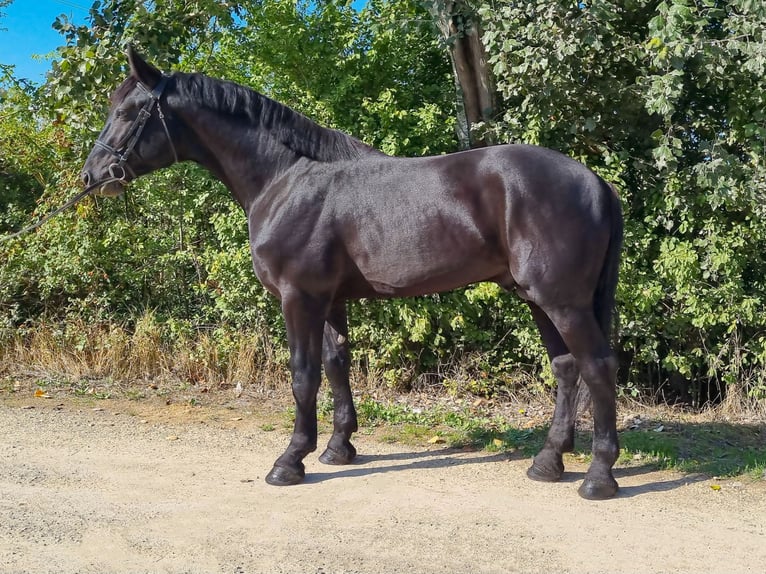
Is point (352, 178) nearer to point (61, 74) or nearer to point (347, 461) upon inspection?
point (347, 461)

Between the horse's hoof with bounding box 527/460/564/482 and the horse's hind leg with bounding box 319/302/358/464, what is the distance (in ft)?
4.02

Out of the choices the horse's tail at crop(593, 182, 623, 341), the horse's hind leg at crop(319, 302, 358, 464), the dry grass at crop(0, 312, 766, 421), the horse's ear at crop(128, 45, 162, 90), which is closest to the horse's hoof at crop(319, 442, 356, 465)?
the horse's hind leg at crop(319, 302, 358, 464)

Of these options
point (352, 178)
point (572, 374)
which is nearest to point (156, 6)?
point (352, 178)

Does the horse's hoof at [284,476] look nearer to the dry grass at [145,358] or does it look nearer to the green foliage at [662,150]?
the dry grass at [145,358]

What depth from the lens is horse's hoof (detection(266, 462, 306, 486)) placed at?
4.39 metres

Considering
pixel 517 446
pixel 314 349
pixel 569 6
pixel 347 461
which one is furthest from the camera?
pixel 569 6

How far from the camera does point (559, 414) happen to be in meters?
4.66

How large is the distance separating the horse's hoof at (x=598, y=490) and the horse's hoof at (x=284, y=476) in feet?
5.59

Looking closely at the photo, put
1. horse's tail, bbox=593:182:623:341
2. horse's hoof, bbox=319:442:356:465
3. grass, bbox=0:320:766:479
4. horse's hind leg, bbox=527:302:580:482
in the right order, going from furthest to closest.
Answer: grass, bbox=0:320:766:479
horse's hoof, bbox=319:442:356:465
horse's hind leg, bbox=527:302:580:482
horse's tail, bbox=593:182:623:341

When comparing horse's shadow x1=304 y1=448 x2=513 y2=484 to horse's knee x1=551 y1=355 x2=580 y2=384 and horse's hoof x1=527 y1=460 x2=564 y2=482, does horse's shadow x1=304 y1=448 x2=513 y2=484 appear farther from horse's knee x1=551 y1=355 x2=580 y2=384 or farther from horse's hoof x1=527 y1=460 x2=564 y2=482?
horse's knee x1=551 y1=355 x2=580 y2=384

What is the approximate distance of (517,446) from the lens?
209 inches

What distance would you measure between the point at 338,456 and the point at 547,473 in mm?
1377

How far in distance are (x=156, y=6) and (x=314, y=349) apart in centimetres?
420

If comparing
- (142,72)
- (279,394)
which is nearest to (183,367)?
(279,394)
